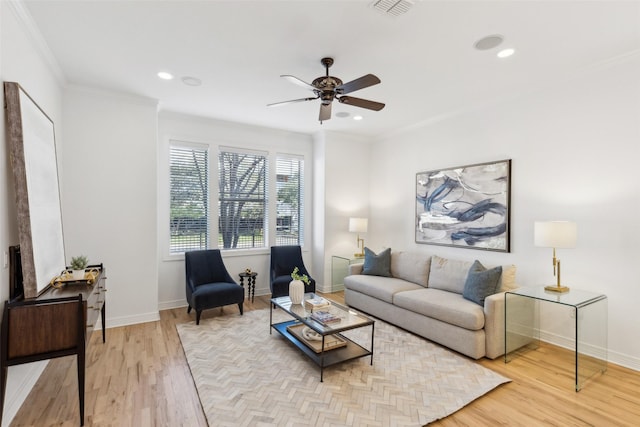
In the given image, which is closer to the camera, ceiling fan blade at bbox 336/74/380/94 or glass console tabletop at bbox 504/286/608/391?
ceiling fan blade at bbox 336/74/380/94

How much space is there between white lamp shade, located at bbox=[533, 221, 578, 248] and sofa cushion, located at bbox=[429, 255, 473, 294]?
997 mm

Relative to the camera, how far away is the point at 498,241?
3883 millimetres

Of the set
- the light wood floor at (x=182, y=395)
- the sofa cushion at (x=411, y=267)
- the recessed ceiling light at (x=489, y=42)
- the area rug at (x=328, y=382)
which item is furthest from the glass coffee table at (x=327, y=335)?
the recessed ceiling light at (x=489, y=42)

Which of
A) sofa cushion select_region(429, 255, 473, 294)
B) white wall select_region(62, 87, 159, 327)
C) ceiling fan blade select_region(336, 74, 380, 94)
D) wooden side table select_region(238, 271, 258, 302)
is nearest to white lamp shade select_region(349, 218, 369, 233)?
sofa cushion select_region(429, 255, 473, 294)

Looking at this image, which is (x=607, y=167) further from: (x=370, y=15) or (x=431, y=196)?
(x=370, y=15)

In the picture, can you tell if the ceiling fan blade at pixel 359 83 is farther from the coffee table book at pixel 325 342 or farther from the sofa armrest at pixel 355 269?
the sofa armrest at pixel 355 269

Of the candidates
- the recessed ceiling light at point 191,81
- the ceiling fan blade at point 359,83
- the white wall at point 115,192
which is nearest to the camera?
the ceiling fan blade at point 359,83

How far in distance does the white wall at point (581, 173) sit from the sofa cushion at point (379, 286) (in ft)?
3.26

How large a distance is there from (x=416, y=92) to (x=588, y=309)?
2781 mm

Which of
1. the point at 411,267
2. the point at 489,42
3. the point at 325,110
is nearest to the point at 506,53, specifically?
the point at 489,42

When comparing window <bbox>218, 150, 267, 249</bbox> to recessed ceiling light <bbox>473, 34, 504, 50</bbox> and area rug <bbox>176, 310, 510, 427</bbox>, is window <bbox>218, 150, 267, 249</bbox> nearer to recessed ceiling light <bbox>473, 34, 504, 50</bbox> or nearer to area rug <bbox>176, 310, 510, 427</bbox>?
area rug <bbox>176, 310, 510, 427</bbox>

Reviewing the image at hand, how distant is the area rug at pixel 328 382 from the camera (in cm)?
221

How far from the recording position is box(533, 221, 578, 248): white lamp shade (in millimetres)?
2902

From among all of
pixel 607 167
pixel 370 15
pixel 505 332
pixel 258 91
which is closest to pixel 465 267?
pixel 505 332
